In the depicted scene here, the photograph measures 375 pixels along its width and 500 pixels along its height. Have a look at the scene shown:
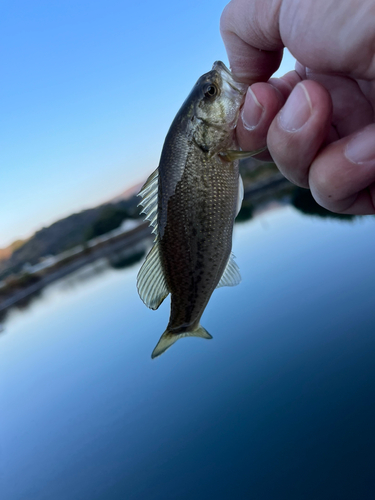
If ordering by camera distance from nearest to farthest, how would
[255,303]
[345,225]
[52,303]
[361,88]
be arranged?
[361,88] < [255,303] < [345,225] < [52,303]

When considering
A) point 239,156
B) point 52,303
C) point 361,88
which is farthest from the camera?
point 52,303

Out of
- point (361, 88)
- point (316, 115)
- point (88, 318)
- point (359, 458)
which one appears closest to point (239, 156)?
point (316, 115)

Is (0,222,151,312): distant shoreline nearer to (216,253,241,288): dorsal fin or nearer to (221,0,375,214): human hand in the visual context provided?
(216,253,241,288): dorsal fin

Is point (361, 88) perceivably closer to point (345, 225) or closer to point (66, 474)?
point (66, 474)

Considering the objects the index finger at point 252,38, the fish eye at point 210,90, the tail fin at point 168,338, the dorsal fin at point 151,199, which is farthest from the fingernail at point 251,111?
the tail fin at point 168,338

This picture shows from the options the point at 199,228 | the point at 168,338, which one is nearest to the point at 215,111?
the point at 199,228

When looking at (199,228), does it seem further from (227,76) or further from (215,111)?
(227,76)

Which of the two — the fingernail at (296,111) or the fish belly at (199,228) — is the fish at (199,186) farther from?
the fingernail at (296,111)
